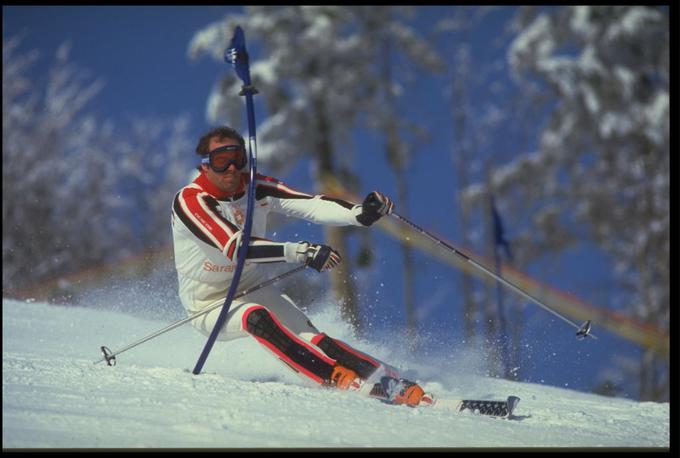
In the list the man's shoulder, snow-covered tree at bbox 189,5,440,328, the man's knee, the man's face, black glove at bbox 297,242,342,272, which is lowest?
the man's knee

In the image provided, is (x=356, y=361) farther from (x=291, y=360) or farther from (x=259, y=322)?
(x=259, y=322)

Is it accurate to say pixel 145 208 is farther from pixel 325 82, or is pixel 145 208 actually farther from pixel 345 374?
pixel 345 374

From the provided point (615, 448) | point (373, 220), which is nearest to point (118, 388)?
point (373, 220)

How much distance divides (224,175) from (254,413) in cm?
172

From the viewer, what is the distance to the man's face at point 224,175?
505cm

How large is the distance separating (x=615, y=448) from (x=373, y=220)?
77.6 inches

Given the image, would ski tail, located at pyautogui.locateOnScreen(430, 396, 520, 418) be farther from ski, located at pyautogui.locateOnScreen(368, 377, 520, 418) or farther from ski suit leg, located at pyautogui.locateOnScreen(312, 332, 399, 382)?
ski suit leg, located at pyautogui.locateOnScreen(312, 332, 399, 382)

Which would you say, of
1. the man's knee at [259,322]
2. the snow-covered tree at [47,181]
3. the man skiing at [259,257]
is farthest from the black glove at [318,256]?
the snow-covered tree at [47,181]

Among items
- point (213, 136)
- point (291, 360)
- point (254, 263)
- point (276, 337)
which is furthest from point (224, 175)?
point (291, 360)

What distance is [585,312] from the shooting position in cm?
1780

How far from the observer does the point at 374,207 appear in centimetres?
504

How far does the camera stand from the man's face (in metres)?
5.05

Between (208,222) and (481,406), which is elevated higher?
(208,222)

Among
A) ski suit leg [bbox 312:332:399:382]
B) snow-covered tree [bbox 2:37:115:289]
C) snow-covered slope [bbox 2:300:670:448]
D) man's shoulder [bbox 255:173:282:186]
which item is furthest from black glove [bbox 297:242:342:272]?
snow-covered tree [bbox 2:37:115:289]
